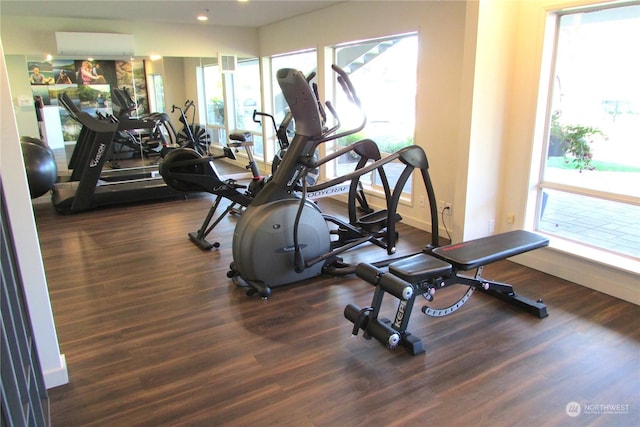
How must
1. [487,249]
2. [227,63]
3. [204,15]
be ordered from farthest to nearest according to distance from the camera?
[227,63]
[204,15]
[487,249]

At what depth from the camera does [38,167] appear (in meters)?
5.41

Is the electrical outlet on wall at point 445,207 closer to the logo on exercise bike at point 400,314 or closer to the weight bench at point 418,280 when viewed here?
the weight bench at point 418,280

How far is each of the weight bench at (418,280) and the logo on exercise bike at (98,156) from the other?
4342 millimetres

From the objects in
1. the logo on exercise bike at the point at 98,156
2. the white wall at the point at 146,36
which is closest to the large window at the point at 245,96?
the white wall at the point at 146,36

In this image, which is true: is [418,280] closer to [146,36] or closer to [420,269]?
[420,269]

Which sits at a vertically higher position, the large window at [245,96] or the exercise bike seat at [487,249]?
the large window at [245,96]

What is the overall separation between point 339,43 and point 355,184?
262cm

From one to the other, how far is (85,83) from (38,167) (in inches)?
65.5

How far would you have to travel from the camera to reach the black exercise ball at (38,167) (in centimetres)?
534

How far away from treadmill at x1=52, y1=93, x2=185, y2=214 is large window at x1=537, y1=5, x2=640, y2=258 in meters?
4.88

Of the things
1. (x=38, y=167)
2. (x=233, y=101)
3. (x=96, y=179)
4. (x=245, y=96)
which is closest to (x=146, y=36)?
(x=233, y=101)

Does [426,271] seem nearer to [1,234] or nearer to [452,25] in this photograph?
[1,234]

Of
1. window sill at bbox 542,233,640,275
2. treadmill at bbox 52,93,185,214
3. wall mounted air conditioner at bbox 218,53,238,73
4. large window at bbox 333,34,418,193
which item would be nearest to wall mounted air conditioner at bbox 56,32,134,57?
treadmill at bbox 52,93,185,214

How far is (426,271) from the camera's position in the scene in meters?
2.55
